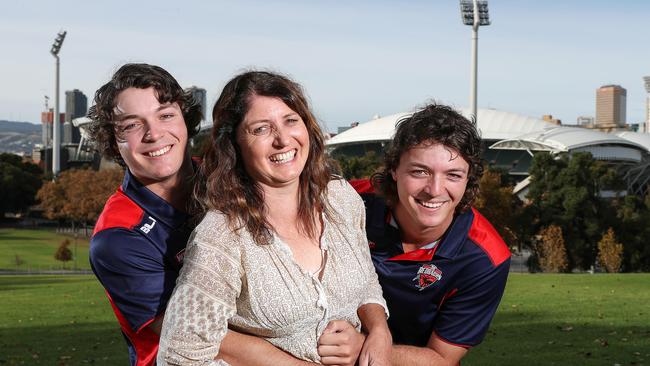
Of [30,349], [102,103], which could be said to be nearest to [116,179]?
[30,349]

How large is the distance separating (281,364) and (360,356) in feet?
1.12

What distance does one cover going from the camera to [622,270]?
121 ft

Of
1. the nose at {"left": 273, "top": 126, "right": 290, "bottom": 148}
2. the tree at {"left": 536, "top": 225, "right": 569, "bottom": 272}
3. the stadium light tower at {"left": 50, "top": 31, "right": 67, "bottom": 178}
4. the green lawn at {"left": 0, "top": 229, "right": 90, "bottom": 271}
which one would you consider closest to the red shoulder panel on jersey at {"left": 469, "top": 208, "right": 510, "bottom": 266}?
the nose at {"left": 273, "top": 126, "right": 290, "bottom": 148}

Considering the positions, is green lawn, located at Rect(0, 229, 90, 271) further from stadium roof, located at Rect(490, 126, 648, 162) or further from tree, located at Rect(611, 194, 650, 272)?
stadium roof, located at Rect(490, 126, 648, 162)

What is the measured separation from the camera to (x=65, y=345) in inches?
430

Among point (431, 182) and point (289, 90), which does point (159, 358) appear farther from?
point (431, 182)

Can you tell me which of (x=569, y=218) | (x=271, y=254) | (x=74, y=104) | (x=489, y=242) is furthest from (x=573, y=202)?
(x=74, y=104)

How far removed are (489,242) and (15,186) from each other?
74.3 m

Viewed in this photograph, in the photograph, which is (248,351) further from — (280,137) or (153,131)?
(153,131)

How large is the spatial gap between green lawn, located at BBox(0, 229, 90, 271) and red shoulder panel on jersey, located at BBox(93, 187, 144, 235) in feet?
128

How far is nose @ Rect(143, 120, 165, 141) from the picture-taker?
342 cm

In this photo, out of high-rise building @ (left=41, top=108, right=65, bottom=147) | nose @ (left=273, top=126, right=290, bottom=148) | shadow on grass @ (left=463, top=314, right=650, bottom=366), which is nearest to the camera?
nose @ (left=273, top=126, right=290, bottom=148)

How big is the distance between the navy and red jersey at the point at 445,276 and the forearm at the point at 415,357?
12 centimetres

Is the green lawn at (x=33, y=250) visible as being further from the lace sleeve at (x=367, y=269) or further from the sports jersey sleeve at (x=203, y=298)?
the sports jersey sleeve at (x=203, y=298)
